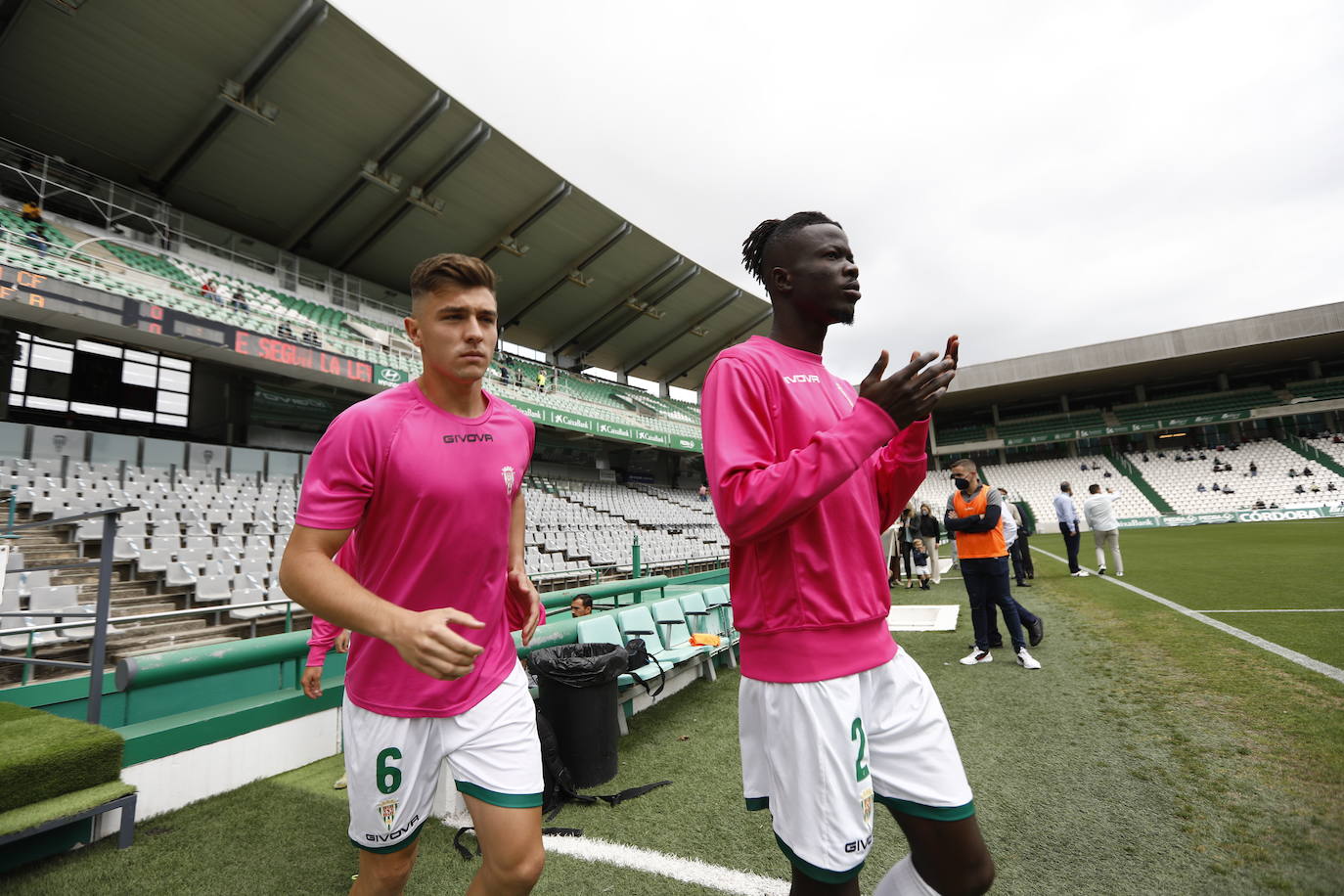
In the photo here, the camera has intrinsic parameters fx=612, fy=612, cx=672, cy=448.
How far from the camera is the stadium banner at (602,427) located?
18.1m

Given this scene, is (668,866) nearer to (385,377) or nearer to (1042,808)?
(1042,808)

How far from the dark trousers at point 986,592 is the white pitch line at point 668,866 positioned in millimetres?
3930

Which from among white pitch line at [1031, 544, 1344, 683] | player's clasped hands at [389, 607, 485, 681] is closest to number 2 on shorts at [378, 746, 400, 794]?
player's clasped hands at [389, 607, 485, 681]

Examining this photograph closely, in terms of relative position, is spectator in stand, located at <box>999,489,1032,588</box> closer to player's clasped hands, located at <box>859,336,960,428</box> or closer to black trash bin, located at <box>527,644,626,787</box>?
black trash bin, located at <box>527,644,626,787</box>

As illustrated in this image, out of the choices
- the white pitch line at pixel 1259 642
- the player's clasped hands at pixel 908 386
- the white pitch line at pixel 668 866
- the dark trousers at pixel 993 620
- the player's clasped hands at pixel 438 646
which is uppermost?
the player's clasped hands at pixel 908 386

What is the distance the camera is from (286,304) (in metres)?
16.5

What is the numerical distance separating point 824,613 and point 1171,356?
4485cm

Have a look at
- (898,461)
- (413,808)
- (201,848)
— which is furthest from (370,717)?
(201,848)

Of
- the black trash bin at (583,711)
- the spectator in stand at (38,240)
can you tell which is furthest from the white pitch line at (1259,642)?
the spectator in stand at (38,240)

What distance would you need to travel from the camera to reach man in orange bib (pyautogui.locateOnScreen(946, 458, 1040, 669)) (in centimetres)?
554

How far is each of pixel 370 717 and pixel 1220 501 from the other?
136 ft

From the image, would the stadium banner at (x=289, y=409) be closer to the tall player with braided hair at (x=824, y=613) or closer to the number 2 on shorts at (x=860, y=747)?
the tall player with braided hair at (x=824, y=613)

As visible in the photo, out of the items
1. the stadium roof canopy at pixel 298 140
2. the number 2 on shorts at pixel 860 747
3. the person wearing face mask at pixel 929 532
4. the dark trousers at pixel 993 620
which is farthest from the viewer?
the stadium roof canopy at pixel 298 140

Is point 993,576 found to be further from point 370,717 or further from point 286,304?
point 286,304
